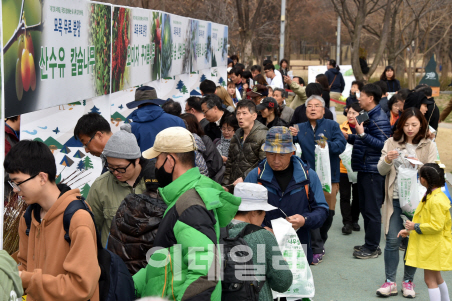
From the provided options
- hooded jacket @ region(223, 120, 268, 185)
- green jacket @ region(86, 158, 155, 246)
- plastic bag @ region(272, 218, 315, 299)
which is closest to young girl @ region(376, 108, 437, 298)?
hooded jacket @ region(223, 120, 268, 185)

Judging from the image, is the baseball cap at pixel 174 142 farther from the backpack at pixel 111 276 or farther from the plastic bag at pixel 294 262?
the plastic bag at pixel 294 262

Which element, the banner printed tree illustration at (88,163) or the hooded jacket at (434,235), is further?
the banner printed tree illustration at (88,163)

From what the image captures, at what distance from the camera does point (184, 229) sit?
280 cm

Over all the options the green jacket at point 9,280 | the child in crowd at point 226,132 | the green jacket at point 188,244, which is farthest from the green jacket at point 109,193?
the child in crowd at point 226,132

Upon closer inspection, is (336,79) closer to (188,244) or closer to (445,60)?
(188,244)

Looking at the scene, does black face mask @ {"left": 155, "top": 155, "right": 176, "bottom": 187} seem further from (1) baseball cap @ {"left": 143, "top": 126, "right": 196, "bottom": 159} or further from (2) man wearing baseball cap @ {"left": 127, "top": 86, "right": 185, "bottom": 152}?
(2) man wearing baseball cap @ {"left": 127, "top": 86, "right": 185, "bottom": 152}

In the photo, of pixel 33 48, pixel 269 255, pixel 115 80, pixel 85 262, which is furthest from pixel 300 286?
pixel 115 80

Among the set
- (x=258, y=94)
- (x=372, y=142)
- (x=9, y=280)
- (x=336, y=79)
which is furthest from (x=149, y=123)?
(x=336, y=79)

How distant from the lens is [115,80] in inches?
264

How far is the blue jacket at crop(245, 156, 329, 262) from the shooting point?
4668 mm

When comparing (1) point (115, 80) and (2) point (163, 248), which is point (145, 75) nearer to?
(1) point (115, 80)

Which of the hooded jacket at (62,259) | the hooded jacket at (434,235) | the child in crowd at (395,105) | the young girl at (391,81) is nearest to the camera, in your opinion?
the hooded jacket at (62,259)

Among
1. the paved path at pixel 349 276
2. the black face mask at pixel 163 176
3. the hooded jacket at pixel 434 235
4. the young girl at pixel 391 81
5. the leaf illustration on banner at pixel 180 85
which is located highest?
the young girl at pixel 391 81

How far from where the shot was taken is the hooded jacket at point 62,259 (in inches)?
105
